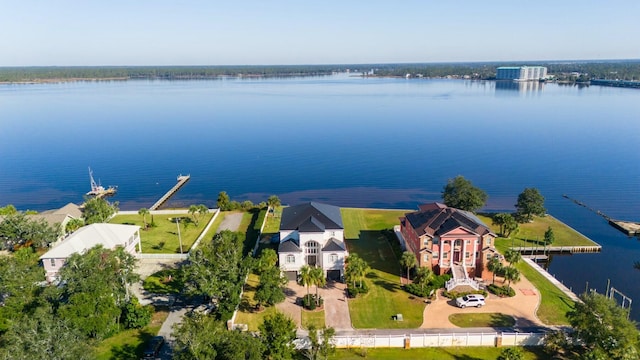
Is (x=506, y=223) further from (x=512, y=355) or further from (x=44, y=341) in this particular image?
(x=44, y=341)

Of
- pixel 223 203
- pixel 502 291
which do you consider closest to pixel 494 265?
pixel 502 291

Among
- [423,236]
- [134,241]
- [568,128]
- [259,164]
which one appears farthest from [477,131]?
[134,241]

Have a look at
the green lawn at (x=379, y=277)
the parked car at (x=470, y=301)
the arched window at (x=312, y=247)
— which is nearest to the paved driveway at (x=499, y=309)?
the parked car at (x=470, y=301)

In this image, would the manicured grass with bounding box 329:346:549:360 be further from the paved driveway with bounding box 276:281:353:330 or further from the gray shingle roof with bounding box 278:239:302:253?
the gray shingle roof with bounding box 278:239:302:253

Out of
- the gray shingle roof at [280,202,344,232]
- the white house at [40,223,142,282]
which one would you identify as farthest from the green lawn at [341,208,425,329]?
the white house at [40,223,142,282]

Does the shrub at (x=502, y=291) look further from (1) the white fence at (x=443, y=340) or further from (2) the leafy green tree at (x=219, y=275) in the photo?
(2) the leafy green tree at (x=219, y=275)

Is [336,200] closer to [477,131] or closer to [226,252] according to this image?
[226,252]
